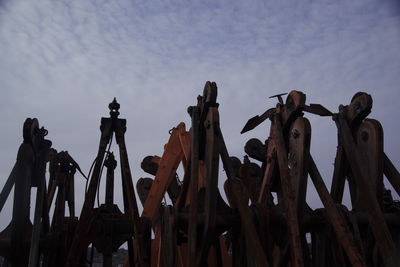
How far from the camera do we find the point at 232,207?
5.74 metres

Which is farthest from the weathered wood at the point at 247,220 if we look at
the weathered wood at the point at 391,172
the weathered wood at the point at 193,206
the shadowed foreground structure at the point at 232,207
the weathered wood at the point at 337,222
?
the weathered wood at the point at 391,172

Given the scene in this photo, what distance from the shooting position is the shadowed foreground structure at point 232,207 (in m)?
5.23

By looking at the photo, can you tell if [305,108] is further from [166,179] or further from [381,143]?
[166,179]

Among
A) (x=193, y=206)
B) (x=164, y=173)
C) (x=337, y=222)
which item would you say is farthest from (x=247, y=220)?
(x=164, y=173)

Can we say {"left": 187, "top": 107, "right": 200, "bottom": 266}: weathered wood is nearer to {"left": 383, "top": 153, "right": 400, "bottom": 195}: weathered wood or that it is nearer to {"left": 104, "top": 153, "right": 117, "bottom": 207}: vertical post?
{"left": 104, "top": 153, "right": 117, "bottom": 207}: vertical post

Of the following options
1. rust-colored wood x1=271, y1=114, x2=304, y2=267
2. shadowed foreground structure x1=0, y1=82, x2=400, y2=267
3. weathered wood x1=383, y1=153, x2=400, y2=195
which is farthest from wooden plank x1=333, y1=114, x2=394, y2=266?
rust-colored wood x1=271, y1=114, x2=304, y2=267

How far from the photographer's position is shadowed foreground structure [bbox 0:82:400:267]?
5.23 metres

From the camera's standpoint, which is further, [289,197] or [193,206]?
[193,206]

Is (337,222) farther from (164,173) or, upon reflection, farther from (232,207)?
(164,173)

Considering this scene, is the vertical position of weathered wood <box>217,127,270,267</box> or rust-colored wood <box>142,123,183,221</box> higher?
rust-colored wood <box>142,123,183,221</box>

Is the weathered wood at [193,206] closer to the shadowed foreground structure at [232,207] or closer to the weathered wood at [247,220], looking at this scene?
the shadowed foreground structure at [232,207]

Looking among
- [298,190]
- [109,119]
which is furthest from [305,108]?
[109,119]

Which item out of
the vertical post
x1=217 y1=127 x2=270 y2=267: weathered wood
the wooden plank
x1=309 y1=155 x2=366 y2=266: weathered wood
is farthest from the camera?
the vertical post

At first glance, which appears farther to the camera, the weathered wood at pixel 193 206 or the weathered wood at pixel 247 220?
the weathered wood at pixel 193 206
